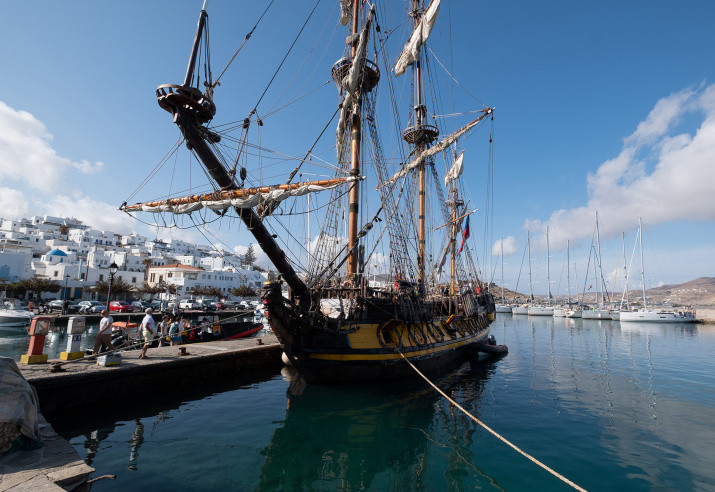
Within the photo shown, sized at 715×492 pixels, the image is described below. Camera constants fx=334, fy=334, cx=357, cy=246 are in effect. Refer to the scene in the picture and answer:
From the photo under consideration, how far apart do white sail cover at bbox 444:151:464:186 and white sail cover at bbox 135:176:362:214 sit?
2408 centimetres

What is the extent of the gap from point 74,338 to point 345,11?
70.5ft

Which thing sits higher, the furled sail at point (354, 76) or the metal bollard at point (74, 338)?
the furled sail at point (354, 76)

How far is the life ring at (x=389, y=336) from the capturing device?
41.8ft

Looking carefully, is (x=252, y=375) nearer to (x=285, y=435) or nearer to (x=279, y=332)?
(x=279, y=332)

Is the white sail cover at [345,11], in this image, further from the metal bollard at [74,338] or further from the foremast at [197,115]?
the metal bollard at [74,338]

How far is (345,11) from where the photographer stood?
20.4m

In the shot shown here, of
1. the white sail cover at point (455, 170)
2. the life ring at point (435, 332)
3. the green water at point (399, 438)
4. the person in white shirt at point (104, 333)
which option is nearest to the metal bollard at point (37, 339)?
the person in white shirt at point (104, 333)

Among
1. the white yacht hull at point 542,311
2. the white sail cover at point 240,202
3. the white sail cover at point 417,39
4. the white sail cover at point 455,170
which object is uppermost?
the white sail cover at point 417,39

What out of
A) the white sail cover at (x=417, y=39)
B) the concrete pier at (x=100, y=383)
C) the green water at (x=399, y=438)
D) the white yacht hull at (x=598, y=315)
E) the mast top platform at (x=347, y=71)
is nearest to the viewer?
the concrete pier at (x=100, y=383)

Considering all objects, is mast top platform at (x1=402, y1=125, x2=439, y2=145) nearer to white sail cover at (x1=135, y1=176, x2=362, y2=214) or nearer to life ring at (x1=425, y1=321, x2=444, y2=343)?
life ring at (x1=425, y1=321, x2=444, y2=343)

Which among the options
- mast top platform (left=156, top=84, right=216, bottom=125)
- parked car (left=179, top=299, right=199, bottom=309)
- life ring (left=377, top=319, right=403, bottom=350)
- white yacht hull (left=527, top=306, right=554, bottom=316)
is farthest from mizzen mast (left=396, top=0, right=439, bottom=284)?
white yacht hull (left=527, top=306, right=554, bottom=316)

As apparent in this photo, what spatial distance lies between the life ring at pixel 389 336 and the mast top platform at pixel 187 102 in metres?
9.13

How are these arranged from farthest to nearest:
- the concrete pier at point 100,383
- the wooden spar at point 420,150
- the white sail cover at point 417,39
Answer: the wooden spar at point 420,150 → the white sail cover at point 417,39 → the concrete pier at point 100,383

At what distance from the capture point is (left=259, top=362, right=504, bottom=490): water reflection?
6.58 m
